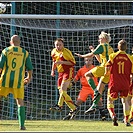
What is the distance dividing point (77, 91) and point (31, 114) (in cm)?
134

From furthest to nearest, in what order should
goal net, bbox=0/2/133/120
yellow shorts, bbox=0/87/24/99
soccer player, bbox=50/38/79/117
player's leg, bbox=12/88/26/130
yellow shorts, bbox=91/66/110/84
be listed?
goal net, bbox=0/2/133/120 < soccer player, bbox=50/38/79/117 < yellow shorts, bbox=91/66/110/84 < yellow shorts, bbox=0/87/24/99 < player's leg, bbox=12/88/26/130

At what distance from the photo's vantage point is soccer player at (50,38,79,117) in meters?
12.9

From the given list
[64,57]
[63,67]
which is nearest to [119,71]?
[64,57]

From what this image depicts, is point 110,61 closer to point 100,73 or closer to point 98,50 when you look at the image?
point 98,50

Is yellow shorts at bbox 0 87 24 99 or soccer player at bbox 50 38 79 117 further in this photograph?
soccer player at bbox 50 38 79 117

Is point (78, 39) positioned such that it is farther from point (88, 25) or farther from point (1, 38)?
point (1, 38)

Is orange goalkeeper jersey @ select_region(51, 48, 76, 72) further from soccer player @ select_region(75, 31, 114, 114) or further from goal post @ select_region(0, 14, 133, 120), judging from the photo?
goal post @ select_region(0, 14, 133, 120)

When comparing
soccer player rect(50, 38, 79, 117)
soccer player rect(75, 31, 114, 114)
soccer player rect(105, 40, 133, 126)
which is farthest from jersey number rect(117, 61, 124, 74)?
soccer player rect(50, 38, 79, 117)

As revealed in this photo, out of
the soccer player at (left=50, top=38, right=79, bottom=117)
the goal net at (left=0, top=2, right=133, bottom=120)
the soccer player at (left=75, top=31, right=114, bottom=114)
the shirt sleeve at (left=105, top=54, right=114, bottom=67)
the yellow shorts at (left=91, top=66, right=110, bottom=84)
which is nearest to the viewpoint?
the shirt sleeve at (left=105, top=54, right=114, bottom=67)

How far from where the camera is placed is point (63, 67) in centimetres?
1316

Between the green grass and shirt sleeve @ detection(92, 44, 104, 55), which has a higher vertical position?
shirt sleeve @ detection(92, 44, 104, 55)

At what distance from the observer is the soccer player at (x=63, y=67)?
42.5 ft

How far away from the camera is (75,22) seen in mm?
14648

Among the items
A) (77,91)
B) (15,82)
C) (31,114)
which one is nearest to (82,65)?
(77,91)
